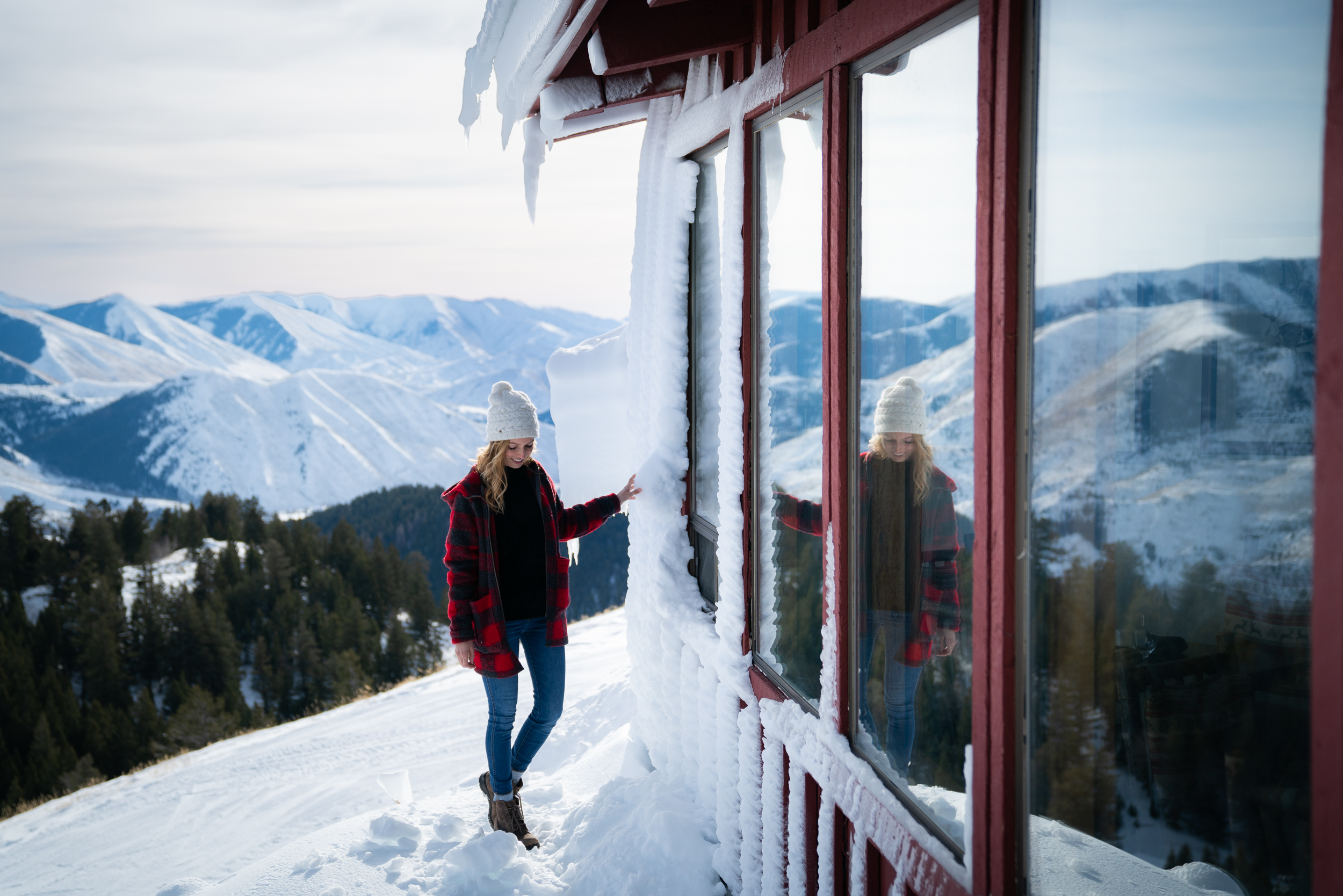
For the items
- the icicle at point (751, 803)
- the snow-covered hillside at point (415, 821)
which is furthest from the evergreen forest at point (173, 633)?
the icicle at point (751, 803)

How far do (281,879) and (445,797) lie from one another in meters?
0.91

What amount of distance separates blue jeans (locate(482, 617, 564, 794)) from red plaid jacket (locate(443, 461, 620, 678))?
0.05 metres

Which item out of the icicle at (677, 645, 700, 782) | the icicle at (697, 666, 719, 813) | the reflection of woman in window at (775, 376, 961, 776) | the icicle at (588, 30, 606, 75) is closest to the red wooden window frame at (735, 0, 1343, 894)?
the reflection of woman in window at (775, 376, 961, 776)

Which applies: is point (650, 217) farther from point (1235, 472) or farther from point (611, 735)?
point (1235, 472)

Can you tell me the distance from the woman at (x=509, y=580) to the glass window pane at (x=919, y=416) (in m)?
1.54

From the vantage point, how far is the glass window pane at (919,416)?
1.63 meters

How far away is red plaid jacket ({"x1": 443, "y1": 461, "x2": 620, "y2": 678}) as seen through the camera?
10.5 ft

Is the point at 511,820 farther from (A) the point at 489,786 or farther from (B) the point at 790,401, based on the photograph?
(B) the point at 790,401

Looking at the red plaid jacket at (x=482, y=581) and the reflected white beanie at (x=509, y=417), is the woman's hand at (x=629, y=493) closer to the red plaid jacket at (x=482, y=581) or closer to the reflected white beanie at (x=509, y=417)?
the red plaid jacket at (x=482, y=581)

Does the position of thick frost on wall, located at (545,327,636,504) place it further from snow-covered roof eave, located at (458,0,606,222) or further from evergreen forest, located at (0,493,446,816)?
evergreen forest, located at (0,493,446,816)

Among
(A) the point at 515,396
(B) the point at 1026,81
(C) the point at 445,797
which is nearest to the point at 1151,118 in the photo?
(B) the point at 1026,81

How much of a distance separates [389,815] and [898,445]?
309cm

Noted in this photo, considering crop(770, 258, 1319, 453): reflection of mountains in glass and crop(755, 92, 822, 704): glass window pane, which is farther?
crop(755, 92, 822, 704): glass window pane

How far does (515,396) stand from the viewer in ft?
11.0
